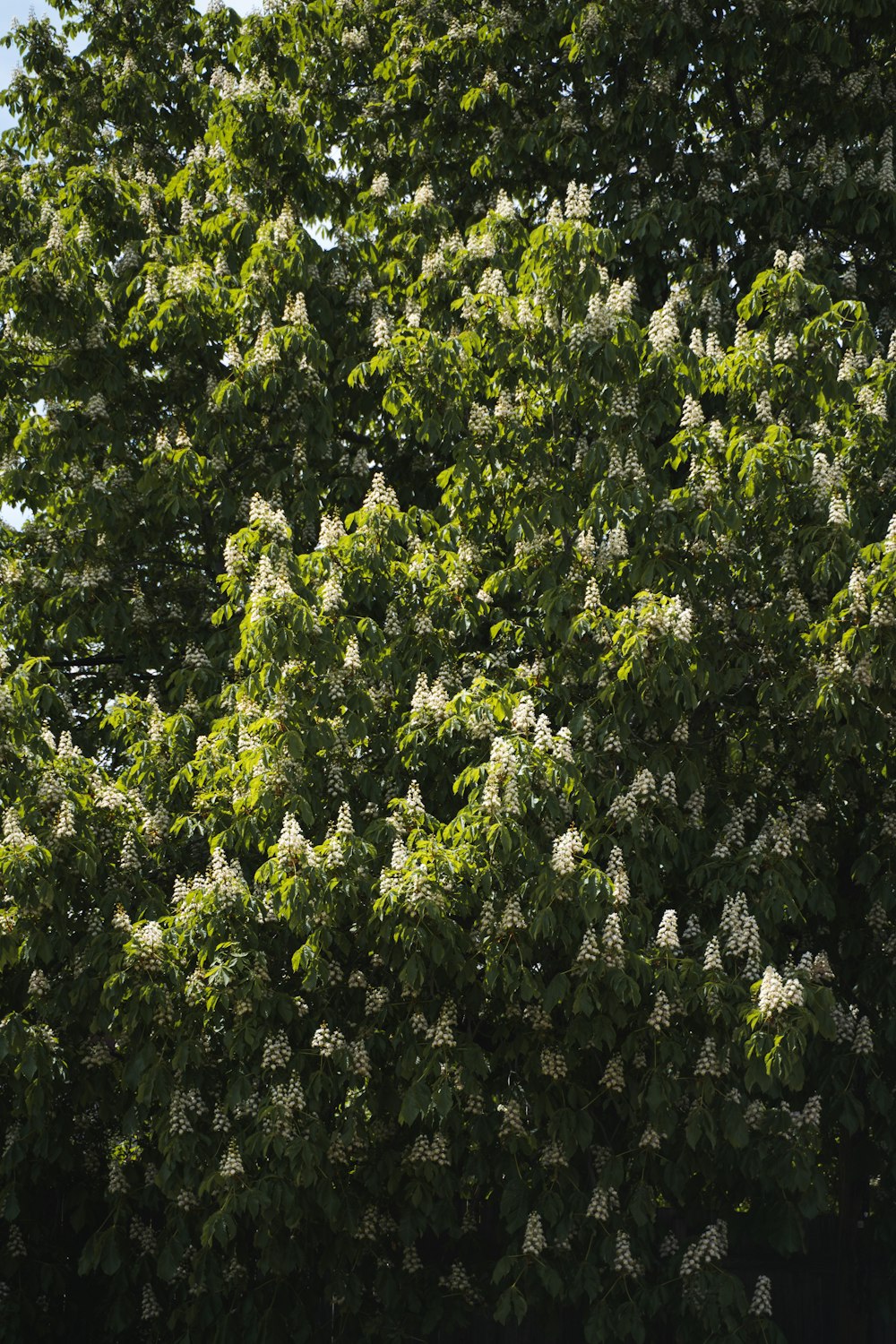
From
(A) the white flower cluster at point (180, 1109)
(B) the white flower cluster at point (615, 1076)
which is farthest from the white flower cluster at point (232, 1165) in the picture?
(B) the white flower cluster at point (615, 1076)

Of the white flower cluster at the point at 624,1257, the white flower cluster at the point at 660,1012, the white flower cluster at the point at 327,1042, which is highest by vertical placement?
the white flower cluster at the point at 327,1042

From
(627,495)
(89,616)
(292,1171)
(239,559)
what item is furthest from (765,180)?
(292,1171)

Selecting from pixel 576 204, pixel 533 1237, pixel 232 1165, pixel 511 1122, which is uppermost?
pixel 576 204

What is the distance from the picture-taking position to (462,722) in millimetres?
7504

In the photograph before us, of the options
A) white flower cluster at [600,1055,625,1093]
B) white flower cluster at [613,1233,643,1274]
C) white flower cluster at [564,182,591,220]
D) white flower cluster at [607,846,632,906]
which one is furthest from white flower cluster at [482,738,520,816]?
white flower cluster at [564,182,591,220]

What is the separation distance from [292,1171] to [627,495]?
3728 millimetres

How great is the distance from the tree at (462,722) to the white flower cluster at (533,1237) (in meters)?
0.09

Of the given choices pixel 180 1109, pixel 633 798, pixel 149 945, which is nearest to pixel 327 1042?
pixel 180 1109

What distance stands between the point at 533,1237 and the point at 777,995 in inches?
71.8

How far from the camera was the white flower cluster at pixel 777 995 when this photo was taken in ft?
21.7

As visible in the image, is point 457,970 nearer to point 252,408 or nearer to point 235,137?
point 252,408

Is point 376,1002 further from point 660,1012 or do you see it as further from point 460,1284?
point 460,1284

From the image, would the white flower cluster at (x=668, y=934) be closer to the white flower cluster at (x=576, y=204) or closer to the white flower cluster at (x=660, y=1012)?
the white flower cluster at (x=660, y=1012)

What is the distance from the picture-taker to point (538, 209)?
36.0 feet
